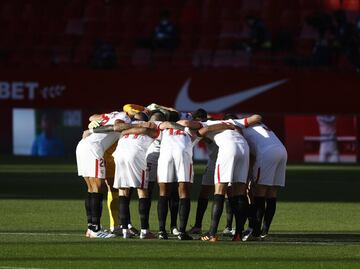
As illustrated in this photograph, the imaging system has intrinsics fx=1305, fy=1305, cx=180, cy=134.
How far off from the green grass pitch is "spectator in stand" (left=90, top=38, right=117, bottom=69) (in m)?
11.8

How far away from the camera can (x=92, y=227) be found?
19.2 m

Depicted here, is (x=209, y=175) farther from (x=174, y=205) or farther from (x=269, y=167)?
(x=269, y=167)

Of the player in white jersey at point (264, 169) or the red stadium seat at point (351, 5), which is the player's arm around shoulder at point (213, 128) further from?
the red stadium seat at point (351, 5)

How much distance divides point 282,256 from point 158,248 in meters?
1.84

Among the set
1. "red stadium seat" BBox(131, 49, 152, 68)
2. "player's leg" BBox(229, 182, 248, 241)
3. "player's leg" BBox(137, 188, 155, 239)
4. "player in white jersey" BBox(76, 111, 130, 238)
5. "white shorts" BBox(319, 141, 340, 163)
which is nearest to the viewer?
"player's leg" BBox(229, 182, 248, 241)

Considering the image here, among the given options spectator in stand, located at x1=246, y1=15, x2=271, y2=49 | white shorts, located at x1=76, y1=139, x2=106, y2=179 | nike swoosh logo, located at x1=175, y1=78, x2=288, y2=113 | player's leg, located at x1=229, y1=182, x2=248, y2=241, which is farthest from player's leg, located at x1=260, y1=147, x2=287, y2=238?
spectator in stand, located at x1=246, y1=15, x2=271, y2=49

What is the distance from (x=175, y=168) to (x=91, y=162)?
147cm

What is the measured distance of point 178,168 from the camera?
18.8 meters

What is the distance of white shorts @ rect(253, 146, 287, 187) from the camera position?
19297 millimetres

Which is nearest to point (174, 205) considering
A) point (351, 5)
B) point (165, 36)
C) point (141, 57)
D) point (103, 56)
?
point (103, 56)

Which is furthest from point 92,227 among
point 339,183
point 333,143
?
point 333,143

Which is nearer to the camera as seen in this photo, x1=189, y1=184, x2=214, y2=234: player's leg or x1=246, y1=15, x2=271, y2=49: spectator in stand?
x1=189, y1=184, x2=214, y2=234: player's leg

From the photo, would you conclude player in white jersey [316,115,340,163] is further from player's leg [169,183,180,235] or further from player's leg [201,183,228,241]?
player's leg [201,183,228,241]

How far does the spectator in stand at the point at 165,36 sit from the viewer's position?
44.5m
